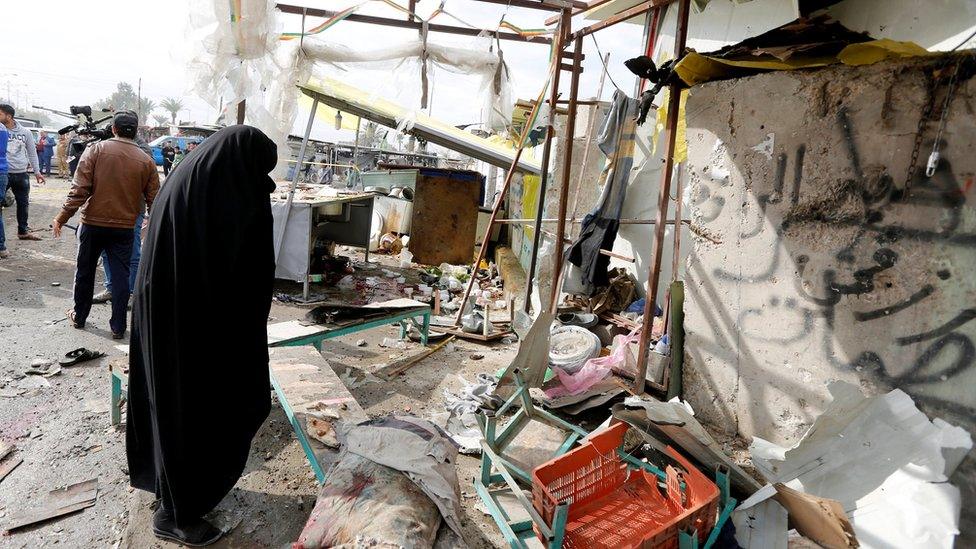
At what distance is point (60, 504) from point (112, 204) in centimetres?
290

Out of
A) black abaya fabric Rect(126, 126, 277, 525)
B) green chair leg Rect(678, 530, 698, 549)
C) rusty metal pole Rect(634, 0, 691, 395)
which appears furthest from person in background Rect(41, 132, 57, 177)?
green chair leg Rect(678, 530, 698, 549)

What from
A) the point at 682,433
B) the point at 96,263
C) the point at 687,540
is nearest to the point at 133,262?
the point at 96,263

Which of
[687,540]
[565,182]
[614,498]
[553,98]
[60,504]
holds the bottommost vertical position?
[60,504]

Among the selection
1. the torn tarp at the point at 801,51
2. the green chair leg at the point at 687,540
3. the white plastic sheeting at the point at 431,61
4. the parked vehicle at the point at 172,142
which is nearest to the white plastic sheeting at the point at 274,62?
the white plastic sheeting at the point at 431,61

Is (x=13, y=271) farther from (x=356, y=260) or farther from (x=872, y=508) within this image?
(x=872, y=508)

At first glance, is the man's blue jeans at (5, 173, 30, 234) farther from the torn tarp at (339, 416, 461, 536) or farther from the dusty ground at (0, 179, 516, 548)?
the torn tarp at (339, 416, 461, 536)

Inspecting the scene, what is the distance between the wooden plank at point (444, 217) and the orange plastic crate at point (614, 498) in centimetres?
708

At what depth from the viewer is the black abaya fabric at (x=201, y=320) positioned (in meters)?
2.16

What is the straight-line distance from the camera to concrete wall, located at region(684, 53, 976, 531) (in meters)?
2.57

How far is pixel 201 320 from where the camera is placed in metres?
2.21

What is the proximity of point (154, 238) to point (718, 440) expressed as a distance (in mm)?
3689

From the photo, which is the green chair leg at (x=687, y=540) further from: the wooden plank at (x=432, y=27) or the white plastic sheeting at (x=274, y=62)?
the wooden plank at (x=432, y=27)

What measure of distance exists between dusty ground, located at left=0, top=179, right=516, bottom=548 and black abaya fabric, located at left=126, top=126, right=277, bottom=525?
34 centimetres

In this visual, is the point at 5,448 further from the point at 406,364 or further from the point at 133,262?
the point at 406,364
